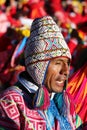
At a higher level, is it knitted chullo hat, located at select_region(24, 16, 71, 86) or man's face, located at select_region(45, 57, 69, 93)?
knitted chullo hat, located at select_region(24, 16, 71, 86)

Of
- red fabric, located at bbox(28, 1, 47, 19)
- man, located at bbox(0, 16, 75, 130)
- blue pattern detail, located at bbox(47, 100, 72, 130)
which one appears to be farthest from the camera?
red fabric, located at bbox(28, 1, 47, 19)

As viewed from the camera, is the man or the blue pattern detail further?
the blue pattern detail

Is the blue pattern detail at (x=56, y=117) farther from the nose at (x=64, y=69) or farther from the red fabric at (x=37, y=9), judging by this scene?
the red fabric at (x=37, y=9)

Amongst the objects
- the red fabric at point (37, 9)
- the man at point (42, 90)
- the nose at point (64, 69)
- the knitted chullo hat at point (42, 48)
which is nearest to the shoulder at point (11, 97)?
the man at point (42, 90)

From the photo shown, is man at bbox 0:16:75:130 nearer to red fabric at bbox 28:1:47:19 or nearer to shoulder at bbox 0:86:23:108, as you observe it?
shoulder at bbox 0:86:23:108

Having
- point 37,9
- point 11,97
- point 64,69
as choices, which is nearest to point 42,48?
point 64,69

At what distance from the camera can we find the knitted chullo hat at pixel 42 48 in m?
4.21

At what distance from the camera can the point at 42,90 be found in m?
4.12

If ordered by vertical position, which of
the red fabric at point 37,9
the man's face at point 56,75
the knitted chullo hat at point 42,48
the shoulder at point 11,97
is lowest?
the red fabric at point 37,9

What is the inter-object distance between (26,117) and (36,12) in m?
10.5

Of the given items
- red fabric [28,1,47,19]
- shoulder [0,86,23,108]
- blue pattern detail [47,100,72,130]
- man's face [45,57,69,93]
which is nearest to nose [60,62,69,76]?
man's face [45,57,69,93]

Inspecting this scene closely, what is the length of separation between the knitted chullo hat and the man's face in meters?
0.04

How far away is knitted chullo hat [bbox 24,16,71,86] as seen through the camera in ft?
13.8

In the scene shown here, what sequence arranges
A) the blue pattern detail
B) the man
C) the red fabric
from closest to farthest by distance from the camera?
the man
the blue pattern detail
the red fabric
